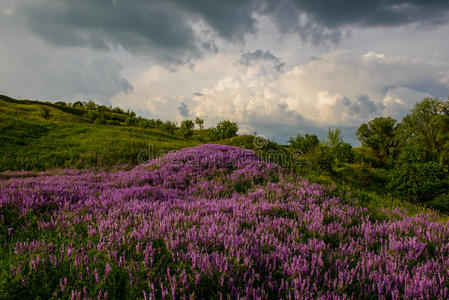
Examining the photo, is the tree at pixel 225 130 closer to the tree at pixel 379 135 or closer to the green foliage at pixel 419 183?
the green foliage at pixel 419 183

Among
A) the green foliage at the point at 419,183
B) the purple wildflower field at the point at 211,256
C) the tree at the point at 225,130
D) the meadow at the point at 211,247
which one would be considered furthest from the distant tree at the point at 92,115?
the green foliage at the point at 419,183

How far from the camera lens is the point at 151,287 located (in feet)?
6.50

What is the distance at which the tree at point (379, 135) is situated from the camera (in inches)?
2485

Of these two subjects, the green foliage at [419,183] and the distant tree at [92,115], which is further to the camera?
Answer: the distant tree at [92,115]

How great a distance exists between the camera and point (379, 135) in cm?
6544

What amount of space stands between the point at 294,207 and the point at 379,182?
31.6 metres

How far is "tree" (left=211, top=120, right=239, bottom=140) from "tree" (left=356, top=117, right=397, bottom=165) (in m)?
42.6

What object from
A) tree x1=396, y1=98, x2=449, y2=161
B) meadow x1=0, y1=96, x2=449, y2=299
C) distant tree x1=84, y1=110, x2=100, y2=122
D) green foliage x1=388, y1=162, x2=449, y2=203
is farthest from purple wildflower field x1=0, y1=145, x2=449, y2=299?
distant tree x1=84, y1=110, x2=100, y2=122

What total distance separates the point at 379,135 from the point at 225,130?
47.2 metres

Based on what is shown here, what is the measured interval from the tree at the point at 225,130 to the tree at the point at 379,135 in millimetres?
42630

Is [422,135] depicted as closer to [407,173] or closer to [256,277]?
[407,173]

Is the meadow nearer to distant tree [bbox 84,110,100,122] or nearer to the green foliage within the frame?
the green foliage

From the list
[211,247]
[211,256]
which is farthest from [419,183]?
[211,256]

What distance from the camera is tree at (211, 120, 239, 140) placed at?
51156mm
